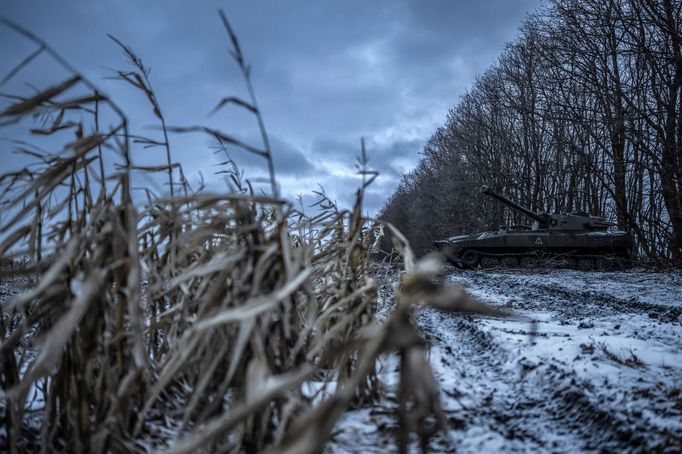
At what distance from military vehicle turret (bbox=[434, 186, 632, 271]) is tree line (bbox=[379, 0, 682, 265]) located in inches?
30.0

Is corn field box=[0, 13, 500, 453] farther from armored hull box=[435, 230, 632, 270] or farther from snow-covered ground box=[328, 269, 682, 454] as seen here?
armored hull box=[435, 230, 632, 270]

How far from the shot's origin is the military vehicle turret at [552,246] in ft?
38.3

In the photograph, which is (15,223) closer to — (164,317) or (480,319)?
(164,317)

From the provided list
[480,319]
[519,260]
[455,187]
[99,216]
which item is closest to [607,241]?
[519,260]

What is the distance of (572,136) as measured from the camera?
1695cm

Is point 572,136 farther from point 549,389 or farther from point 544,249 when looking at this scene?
point 549,389

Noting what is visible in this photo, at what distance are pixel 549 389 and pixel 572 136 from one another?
17.8 metres

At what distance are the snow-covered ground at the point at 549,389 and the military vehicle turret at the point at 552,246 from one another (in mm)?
9454

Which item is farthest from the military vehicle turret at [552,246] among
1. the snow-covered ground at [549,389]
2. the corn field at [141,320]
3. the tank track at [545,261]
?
the corn field at [141,320]

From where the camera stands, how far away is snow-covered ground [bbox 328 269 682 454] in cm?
111

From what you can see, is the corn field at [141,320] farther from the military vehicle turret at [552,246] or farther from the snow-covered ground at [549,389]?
the military vehicle turret at [552,246]

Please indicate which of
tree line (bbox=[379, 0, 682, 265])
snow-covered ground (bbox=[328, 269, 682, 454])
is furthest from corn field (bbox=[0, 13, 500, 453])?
tree line (bbox=[379, 0, 682, 265])

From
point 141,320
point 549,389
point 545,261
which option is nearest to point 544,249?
point 545,261

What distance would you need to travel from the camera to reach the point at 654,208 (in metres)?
14.5
